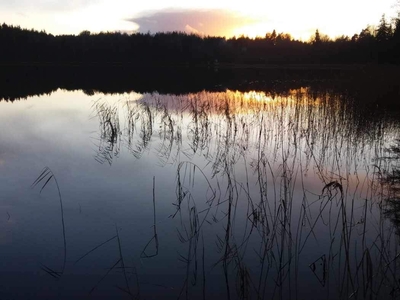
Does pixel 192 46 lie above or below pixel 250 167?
above

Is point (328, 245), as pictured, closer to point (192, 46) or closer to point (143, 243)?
point (143, 243)

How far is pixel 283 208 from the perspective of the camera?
4.34 meters

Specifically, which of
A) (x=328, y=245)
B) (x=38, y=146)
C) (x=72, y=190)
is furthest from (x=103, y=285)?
(x=38, y=146)

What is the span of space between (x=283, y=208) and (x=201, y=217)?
37.0 inches

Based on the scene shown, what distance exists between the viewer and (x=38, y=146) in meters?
7.91

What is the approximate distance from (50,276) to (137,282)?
2.37 ft

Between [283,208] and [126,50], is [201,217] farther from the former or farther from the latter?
[126,50]

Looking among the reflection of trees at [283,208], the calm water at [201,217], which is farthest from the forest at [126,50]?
the calm water at [201,217]

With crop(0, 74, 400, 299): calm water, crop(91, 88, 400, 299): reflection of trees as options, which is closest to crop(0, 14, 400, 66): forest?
crop(91, 88, 400, 299): reflection of trees

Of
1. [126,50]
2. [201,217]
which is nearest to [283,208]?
[201,217]

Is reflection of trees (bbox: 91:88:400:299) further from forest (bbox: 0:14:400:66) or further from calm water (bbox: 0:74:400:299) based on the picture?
forest (bbox: 0:14:400:66)

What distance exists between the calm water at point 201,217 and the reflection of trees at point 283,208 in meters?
0.02

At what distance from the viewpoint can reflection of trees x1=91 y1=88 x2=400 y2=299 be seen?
9.96 feet

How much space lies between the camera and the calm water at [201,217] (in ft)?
9.89
